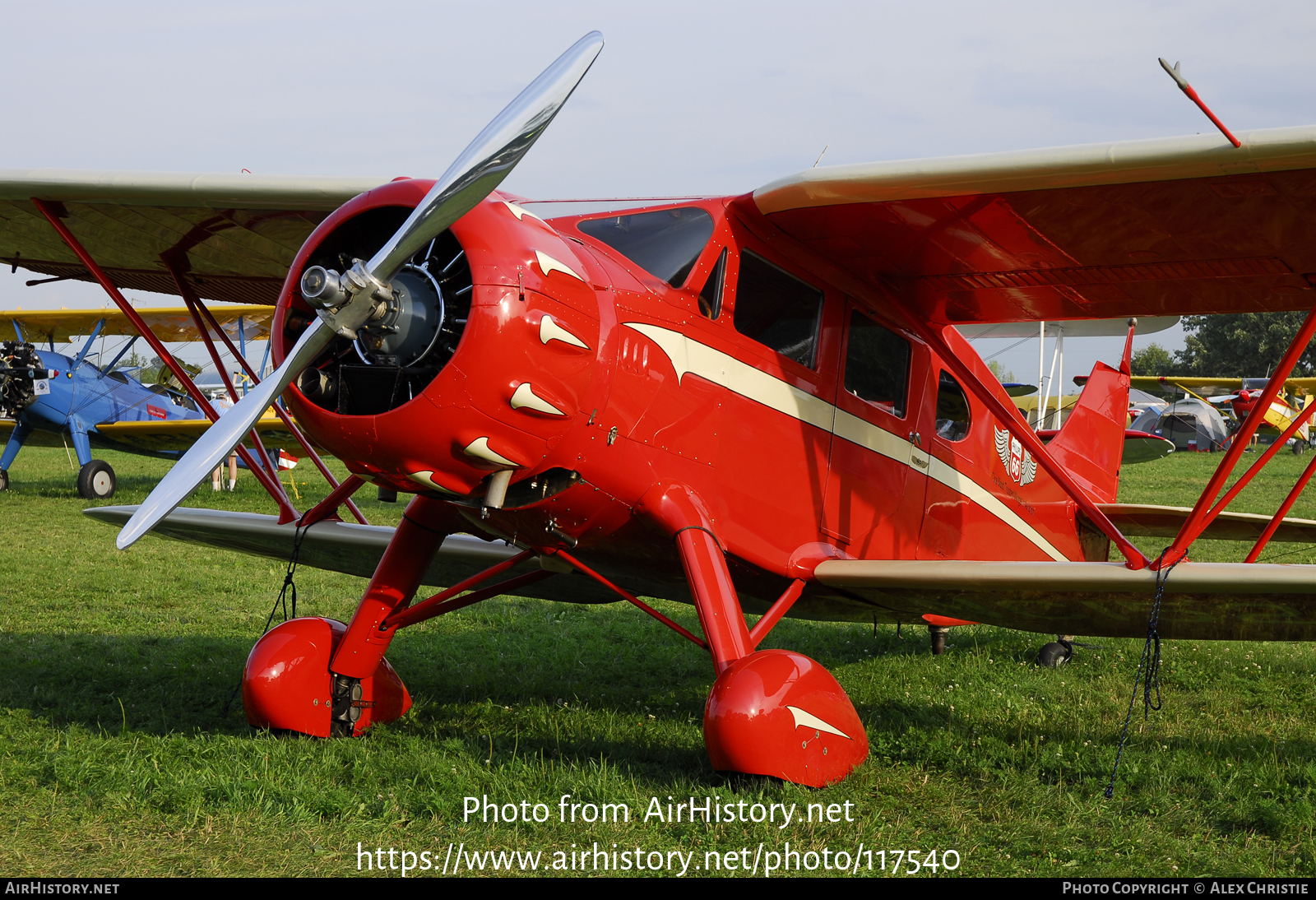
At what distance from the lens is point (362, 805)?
425cm

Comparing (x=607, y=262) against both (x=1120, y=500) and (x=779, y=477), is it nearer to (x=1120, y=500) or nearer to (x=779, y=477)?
(x=779, y=477)

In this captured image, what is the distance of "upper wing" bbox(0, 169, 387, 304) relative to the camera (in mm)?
5297

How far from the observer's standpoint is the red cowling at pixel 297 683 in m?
5.08

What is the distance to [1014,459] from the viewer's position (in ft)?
24.2

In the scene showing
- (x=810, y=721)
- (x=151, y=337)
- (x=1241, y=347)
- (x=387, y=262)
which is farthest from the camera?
(x=1241, y=347)

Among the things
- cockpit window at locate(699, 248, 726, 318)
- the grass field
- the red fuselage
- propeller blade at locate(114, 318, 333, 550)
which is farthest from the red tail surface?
A: propeller blade at locate(114, 318, 333, 550)

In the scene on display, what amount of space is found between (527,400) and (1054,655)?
18.6 feet

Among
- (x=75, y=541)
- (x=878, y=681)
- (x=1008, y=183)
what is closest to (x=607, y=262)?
(x=1008, y=183)

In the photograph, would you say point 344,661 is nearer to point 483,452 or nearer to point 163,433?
point 483,452

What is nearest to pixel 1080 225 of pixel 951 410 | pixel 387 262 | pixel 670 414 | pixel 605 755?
pixel 951 410

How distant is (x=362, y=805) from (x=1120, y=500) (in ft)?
59.0

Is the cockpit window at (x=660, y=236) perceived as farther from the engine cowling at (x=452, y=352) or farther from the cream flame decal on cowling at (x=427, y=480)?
the cream flame decal on cowling at (x=427, y=480)

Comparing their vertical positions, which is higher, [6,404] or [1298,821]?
[1298,821]

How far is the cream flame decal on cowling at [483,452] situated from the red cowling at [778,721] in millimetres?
1263
